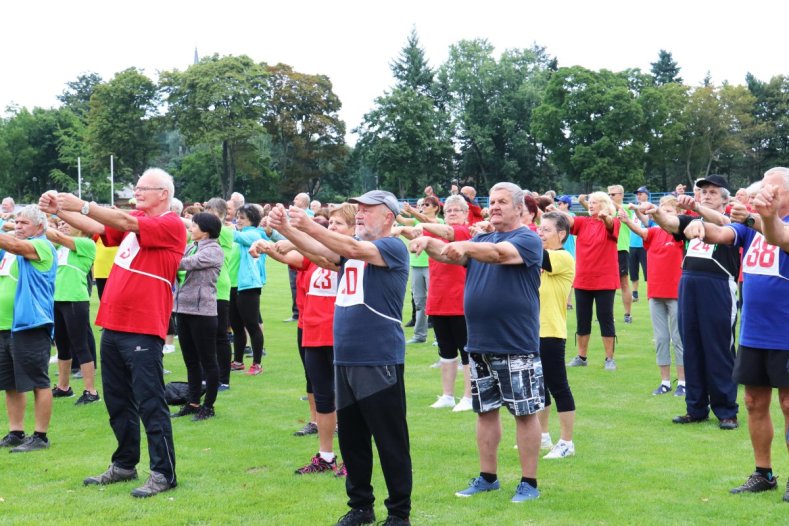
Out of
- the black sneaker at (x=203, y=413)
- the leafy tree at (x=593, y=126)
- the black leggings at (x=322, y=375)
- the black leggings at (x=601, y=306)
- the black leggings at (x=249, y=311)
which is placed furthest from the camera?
the leafy tree at (x=593, y=126)

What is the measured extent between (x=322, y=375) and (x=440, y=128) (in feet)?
239

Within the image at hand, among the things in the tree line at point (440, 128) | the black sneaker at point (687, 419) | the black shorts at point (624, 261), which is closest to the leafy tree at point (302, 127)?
the tree line at point (440, 128)

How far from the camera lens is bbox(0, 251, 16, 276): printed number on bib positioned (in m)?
8.14

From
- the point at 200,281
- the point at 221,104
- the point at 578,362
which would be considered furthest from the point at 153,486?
the point at 221,104

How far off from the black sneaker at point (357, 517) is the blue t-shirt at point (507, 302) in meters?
1.43

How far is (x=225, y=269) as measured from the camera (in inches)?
429

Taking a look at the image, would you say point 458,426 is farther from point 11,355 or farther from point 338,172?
point 338,172

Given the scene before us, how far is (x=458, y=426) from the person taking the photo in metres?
8.57

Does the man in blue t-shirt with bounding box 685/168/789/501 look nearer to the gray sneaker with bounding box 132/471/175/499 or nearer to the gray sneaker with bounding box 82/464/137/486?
the gray sneaker with bounding box 132/471/175/499

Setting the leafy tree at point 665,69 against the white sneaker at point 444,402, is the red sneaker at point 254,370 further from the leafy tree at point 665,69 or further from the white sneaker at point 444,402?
the leafy tree at point 665,69

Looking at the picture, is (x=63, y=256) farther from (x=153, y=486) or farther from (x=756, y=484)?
(x=756, y=484)

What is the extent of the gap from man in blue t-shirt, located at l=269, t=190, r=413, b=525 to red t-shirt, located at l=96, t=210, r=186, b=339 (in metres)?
1.29

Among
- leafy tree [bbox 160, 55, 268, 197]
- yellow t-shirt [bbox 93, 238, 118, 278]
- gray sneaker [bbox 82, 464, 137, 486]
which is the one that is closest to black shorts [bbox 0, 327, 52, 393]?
gray sneaker [bbox 82, 464, 137, 486]

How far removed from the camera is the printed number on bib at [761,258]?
6.12 metres
